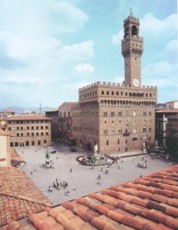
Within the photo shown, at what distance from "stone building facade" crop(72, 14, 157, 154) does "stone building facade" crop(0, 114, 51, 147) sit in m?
11.3

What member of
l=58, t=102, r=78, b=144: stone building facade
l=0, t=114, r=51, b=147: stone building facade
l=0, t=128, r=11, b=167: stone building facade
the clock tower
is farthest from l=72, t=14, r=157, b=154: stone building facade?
l=0, t=128, r=11, b=167: stone building facade

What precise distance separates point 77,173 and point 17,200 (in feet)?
80.0

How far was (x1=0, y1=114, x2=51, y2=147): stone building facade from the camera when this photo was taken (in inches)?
2238

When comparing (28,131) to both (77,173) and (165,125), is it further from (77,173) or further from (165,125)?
(165,125)

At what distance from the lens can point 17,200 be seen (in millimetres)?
9906

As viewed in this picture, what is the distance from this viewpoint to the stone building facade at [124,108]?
4703 centimetres

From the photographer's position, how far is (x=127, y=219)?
138 inches

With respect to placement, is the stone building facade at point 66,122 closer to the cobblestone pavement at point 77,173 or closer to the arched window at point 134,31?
the cobblestone pavement at point 77,173

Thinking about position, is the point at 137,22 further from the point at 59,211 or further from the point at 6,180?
the point at 59,211

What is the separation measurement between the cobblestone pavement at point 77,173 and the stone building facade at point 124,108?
5977 mm

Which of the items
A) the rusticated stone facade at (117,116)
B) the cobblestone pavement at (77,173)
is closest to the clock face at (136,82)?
the rusticated stone facade at (117,116)

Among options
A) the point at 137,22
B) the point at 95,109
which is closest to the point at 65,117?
the point at 95,109

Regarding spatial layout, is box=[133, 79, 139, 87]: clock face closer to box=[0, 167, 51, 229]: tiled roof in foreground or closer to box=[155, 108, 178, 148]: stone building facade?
box=[155, 108, 178, 148]: stone building facade

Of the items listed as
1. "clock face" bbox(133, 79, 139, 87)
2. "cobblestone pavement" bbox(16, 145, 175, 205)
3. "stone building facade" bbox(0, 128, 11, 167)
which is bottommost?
"cobblestone pavement" bbox(16, 145, 175, 205)
